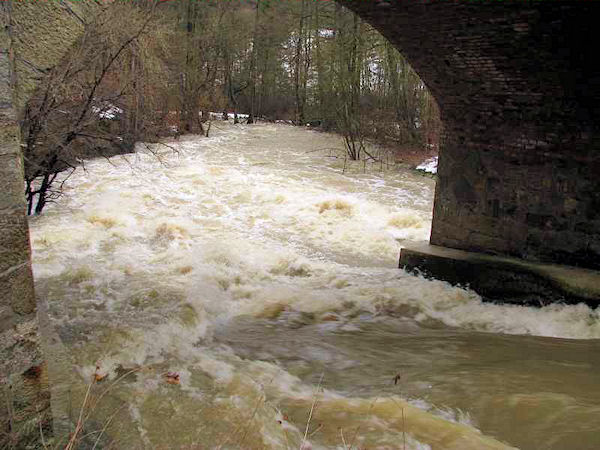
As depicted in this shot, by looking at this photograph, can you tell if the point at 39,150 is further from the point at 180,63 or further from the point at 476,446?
the point at 180,63

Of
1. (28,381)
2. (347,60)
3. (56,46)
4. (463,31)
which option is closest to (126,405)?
(28,381)

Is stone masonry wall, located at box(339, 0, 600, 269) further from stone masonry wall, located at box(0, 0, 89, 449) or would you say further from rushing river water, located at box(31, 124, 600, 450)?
stone masonry wall, located at box(0, 0, 89, 449)

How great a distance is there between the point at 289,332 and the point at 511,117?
3165 mm

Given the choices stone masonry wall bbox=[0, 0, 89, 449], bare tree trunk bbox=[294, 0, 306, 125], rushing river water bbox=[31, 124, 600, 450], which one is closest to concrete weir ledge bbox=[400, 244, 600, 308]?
rushing river water bbox=[31, 124, 600, 450]

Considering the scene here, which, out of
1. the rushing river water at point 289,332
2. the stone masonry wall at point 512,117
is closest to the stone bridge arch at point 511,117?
the stone masonry wall at point 512,117

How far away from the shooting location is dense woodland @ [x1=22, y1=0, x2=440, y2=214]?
7.97 metres

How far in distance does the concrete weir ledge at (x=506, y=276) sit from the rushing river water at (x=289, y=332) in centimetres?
16

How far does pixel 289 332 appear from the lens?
5.03 meters

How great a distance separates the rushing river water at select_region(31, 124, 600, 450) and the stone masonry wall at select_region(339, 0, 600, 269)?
79 centimetres

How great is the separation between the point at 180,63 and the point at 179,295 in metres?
14.5

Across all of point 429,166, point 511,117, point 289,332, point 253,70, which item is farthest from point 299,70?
point 289,332

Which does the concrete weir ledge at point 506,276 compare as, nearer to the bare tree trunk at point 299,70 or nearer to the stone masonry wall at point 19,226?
the stone masonry wall at point 19,226

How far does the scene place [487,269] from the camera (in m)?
6.12

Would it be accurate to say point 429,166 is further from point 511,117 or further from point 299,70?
point 299,70
